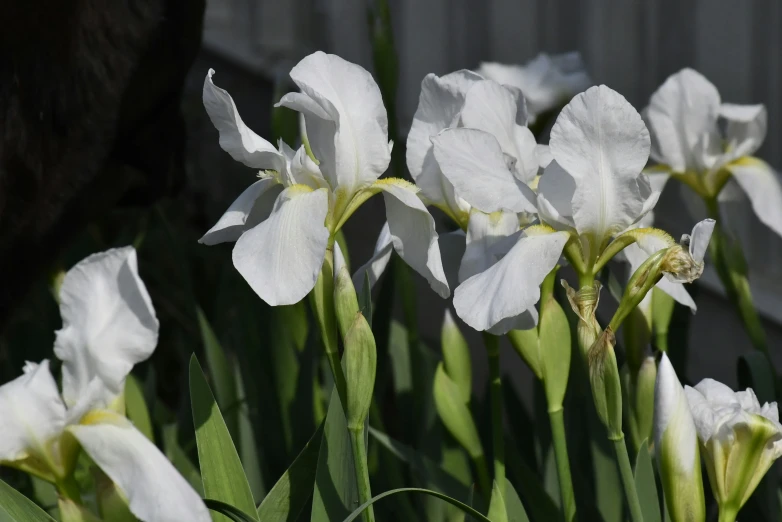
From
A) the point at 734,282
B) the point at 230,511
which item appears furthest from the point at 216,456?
the point at 734,282

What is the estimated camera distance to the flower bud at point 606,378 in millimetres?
562

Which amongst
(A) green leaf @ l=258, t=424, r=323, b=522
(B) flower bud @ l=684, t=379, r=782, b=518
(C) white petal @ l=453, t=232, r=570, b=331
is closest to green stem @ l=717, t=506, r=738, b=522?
(B) flower bud @ l=684, t=379, r=782, b=518

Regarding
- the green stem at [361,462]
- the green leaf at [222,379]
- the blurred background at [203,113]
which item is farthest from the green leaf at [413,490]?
the green leaf at [222,379]

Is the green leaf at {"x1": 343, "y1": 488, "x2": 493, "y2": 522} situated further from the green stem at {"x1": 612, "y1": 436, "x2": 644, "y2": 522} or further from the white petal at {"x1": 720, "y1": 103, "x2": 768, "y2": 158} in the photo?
the white petal at {"x1": 720, "y1": 103, "x2": 768, "y2": 158}

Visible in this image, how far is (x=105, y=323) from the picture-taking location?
2.16 ft

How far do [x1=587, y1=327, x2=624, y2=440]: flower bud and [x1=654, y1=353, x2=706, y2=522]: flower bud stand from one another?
36mm

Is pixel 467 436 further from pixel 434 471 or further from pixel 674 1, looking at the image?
pixel 674 1

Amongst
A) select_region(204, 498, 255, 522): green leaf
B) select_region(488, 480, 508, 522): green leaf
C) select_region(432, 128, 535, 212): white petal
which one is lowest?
select_region(488, 480, 508, 522): green leaf

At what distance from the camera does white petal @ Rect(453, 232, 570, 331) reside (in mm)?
563

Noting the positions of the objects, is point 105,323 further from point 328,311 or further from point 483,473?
point 483,473

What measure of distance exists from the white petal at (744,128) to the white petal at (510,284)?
0.62 meters

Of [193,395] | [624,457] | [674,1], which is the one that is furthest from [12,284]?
[674,1]

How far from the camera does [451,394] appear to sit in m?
0.83

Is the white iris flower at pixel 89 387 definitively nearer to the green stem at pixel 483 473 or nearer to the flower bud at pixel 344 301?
the flower bud at pixel 344 301
